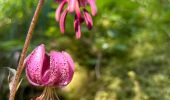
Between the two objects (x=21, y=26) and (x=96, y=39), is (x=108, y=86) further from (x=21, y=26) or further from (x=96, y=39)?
(x=21, y=26)

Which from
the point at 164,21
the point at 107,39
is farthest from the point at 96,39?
the point at 164,21

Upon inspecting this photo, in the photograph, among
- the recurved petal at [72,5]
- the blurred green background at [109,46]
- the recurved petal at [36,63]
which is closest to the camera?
the recurved petal at [72,5]

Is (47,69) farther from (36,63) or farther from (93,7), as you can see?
(93,7)

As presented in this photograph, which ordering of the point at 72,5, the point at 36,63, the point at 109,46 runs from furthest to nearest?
the point at 109,46 → the point at 36,63 → the point at 72,5

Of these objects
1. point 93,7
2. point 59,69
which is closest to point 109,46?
point 59,69

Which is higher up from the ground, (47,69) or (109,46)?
(109,46)

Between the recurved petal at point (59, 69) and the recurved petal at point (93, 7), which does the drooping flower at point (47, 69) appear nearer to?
the recurved petal at point (59, 69)

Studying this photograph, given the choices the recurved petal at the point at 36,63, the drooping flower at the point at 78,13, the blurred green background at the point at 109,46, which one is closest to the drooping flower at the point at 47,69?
the recurved petal at the point at 36,63
